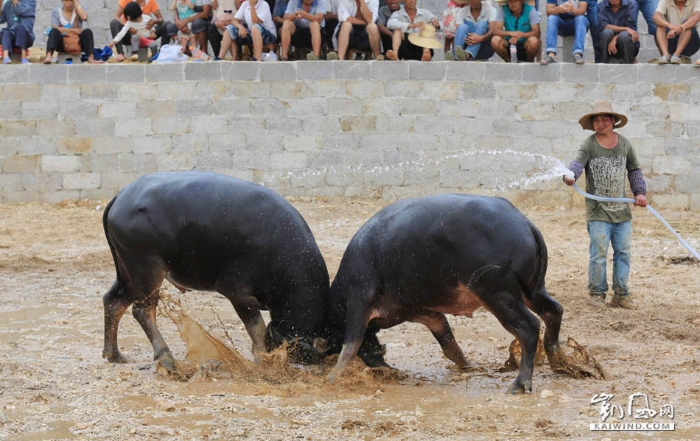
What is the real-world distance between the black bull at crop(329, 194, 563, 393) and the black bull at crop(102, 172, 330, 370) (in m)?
0.26

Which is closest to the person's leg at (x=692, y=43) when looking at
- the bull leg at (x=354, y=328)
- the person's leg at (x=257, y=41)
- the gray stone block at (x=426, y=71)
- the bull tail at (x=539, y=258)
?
the gray stone block at (x=426, y=71)

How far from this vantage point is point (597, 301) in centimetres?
936

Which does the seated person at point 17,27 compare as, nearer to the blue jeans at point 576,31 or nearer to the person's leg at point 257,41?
the person's leg at point 257,41

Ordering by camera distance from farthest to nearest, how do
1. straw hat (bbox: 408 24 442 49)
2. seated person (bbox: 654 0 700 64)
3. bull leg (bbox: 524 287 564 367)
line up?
straw hat (bbox: 408 24 442 49) < seated person (bbox: 654 0 700 64) < bull leg (bbox: 524 287 564 367)

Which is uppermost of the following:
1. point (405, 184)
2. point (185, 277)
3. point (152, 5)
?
point (152, 5)

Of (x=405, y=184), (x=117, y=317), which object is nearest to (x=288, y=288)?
(x=117, y=317)

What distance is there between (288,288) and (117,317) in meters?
1.42

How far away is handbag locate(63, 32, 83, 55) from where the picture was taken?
15.7 m

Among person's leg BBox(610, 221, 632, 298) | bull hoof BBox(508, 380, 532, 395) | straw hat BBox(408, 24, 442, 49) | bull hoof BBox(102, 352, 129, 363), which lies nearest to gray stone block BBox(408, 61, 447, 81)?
straw hat BBox(408, 24, 442, 49)

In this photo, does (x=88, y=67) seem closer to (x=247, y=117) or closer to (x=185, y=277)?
(x=247, y=117)

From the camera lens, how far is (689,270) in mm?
10961

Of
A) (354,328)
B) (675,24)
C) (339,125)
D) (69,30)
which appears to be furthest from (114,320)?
(675,24)

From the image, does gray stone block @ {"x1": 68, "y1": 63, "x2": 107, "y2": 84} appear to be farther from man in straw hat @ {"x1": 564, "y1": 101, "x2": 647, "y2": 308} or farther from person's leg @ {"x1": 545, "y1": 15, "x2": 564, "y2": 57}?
man in straw hat @ {"x1": 564, "y1": 101, "x2": 647, "y2": 308}

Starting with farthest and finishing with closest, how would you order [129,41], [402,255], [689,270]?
[129,41], [689,270], [402,255]
